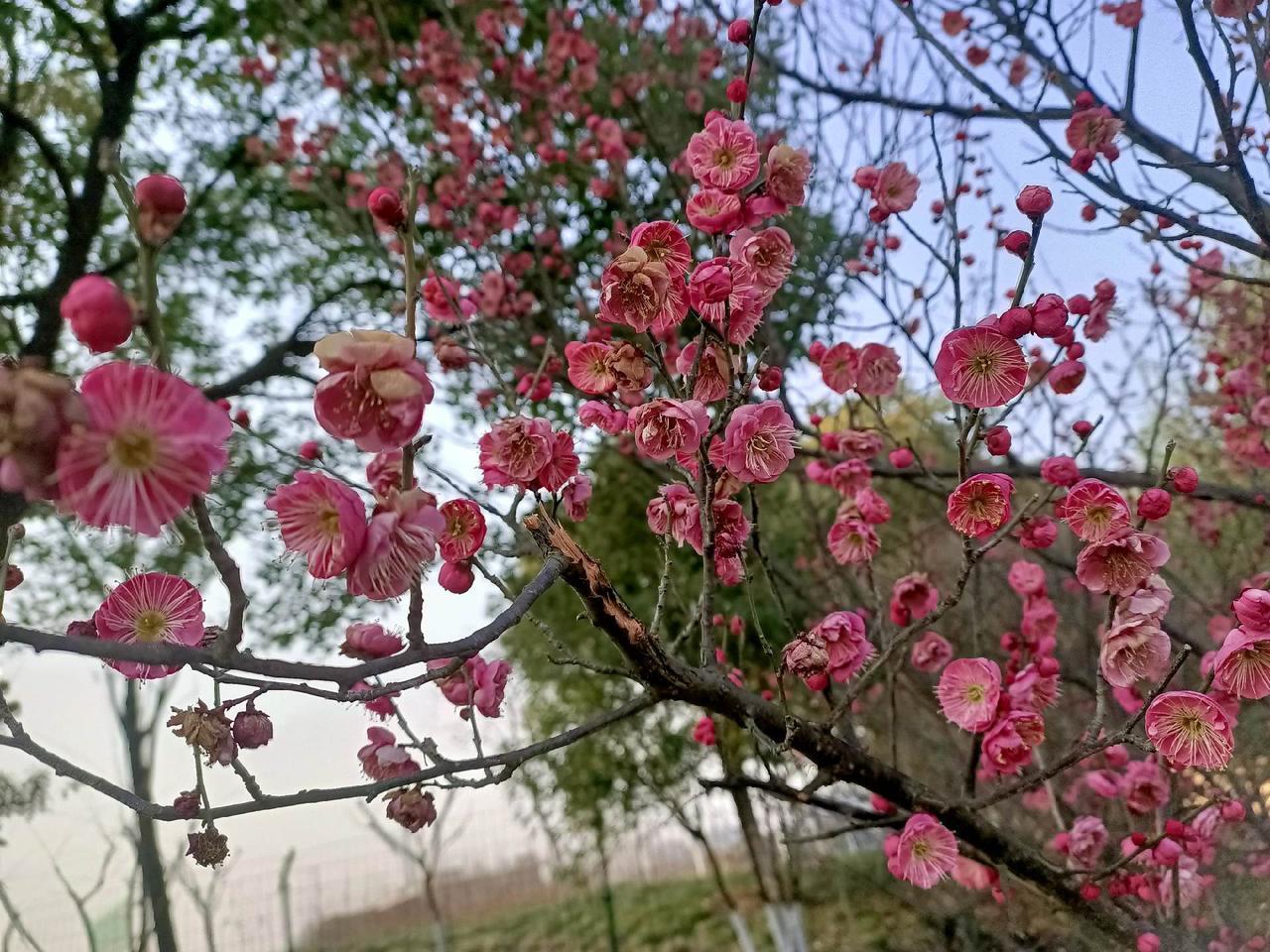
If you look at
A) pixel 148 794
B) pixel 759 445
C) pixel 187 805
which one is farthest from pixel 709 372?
pixel 148 794

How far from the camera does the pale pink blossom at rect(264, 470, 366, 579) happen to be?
2.15ft

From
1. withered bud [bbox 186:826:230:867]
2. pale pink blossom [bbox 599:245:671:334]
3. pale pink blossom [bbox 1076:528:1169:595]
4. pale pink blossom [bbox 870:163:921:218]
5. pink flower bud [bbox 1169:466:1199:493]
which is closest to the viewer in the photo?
withered bud [bbox 186:826:230:867]

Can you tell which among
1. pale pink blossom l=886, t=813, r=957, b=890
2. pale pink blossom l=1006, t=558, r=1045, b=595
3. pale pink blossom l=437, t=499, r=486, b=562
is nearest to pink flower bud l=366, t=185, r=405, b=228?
pale pink blossom l=437, t=499, r=486, b=562

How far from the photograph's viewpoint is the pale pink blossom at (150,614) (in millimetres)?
869

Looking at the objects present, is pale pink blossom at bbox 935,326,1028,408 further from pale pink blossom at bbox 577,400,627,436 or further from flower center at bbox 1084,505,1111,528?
pale pink blossom at bbox 577,400,627,436

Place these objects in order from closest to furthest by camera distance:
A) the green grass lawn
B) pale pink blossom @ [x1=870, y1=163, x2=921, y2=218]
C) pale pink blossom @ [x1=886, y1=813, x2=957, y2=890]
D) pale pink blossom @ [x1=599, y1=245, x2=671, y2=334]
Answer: pale pink blossom @ [x1=599, y1=245, x2=671, y2=334]
pale pink blossom @ [x1=886, y1=813, x2=957, y2=890]
pale pink blossom @ [x1=870, y1=163, x2=921, y2=218]
the green grass lawn

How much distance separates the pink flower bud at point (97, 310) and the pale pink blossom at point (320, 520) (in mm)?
174

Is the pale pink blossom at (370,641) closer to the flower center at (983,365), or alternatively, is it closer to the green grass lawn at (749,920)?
the flower center at (983,365)

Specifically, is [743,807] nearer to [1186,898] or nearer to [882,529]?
[882,529]

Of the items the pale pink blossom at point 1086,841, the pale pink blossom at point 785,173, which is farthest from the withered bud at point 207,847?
the pale pink blossom at point 1086,841

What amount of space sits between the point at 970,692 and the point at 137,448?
138 centimetres

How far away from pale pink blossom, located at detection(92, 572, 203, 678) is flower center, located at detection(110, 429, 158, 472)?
1.19 feet

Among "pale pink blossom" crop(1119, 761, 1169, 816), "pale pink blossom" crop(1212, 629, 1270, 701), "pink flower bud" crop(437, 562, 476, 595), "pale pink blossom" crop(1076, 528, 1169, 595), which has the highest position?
"pink flower bud" crop(437, 562, 476, 595)

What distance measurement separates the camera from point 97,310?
1.80 feet
